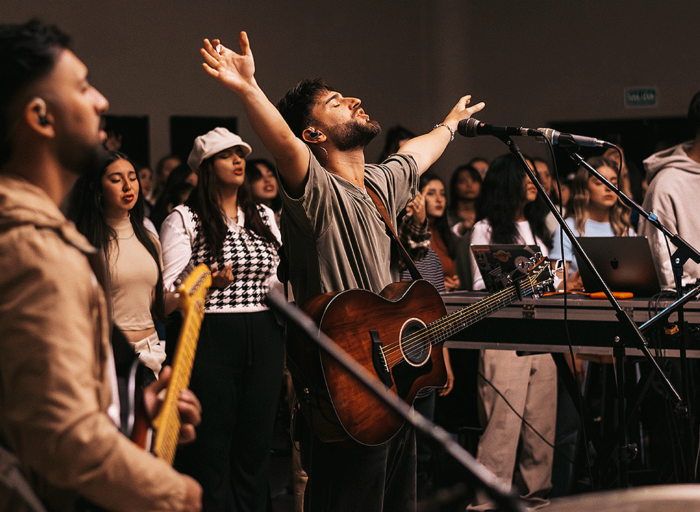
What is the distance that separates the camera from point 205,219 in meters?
3.75

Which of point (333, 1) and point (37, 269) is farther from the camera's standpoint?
point (333, 1)

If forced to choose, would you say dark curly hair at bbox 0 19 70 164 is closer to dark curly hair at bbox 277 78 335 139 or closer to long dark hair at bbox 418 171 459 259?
dark curly hair at bbox 277 78 335 139

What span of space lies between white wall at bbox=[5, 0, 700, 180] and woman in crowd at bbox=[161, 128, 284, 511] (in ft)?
13.1

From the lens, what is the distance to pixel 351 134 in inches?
103

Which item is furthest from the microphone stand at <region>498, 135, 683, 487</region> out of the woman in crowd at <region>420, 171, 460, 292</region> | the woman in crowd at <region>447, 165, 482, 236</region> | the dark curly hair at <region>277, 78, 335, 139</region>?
the woman in crowd at <region>447, 165, 482, 236</region>

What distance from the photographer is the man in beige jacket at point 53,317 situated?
3.66ft

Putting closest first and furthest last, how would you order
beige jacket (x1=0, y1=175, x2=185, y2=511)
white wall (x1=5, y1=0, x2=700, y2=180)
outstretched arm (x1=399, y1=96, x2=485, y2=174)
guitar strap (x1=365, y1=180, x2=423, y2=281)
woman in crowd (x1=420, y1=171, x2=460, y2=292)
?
beige jacket (x1=0, y1=175, x2=185, y2=511) < guitar strap (x1=365, y1=180, x2=423, y2=281) < outstretched arm (x1=399, y1=96, x2=485, y2=174) < woman in crowd (x1=420, y1=171, x2=460, y2=292) < white wall (x1=5, y1=0, x2=700, y2=180)

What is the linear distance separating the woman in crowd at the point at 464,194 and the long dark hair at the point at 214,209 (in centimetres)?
301

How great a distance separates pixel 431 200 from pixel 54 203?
4.14 metres

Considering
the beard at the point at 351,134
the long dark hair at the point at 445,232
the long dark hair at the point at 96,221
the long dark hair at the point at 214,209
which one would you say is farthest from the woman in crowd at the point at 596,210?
the long dark hair at the point at 96,221

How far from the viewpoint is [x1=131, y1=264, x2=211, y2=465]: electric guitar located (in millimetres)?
1344

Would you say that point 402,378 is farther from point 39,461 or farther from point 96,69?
point 96,69

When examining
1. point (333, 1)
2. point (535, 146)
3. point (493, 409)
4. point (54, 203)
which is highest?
point (333, 1)

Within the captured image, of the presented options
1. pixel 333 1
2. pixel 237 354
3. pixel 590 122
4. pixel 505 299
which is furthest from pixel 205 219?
pixel 590 122
